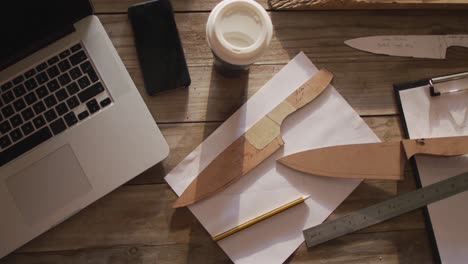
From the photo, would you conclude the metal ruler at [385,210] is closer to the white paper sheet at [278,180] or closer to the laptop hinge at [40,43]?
the white paper sheet at [278,180]

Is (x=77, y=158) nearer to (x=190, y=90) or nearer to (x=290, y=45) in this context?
(x=190, y=90)

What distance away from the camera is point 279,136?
0.64 meters

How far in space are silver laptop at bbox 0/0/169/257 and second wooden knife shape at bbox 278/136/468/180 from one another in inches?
8.6

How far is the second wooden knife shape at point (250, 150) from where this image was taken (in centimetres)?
62

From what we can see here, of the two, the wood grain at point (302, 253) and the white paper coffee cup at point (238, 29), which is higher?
the white paper coffee cup at point (238, 29)

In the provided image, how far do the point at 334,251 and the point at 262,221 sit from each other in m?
0.12

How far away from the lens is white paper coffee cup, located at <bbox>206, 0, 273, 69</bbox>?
1.77 feet

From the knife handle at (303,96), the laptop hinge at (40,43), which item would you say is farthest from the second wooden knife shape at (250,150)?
the laptop hinge at (40,43)

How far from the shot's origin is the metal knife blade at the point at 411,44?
2.23 ft

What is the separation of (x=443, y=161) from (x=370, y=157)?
122 mm

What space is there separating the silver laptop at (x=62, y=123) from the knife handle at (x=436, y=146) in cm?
36

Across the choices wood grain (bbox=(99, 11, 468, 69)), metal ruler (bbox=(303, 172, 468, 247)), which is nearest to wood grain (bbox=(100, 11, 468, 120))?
wood grain (bbox=(99, 11, 468, 69))

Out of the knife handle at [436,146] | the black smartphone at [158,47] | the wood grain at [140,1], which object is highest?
the wood grain at [140,1]

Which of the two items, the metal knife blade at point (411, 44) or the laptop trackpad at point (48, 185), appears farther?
the metal knife blade at point (411, 44)
